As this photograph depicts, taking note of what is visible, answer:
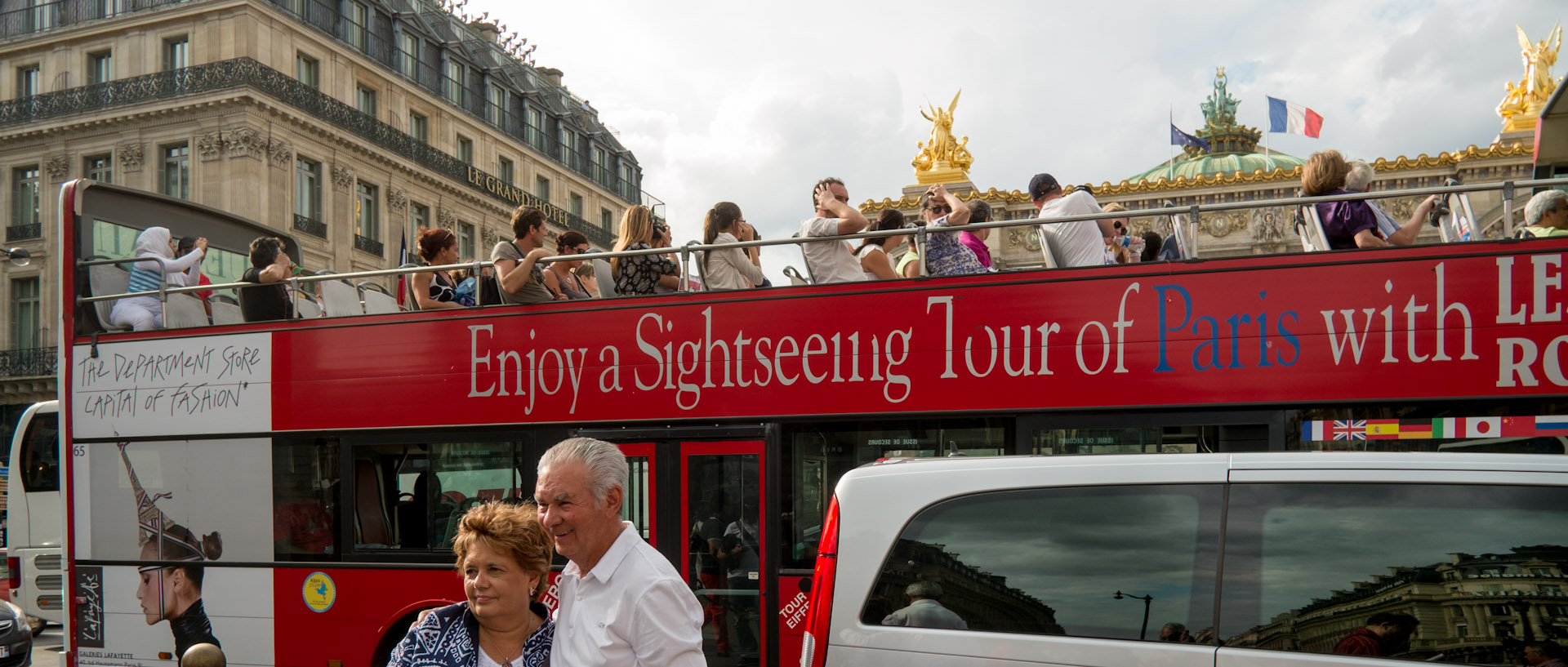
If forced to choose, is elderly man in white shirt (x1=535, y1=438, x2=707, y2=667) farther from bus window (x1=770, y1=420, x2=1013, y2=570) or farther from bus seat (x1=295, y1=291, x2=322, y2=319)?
bus seat (x1=295, y1=291, x2=322, y2=319)

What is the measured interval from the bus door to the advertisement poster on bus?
351 cm

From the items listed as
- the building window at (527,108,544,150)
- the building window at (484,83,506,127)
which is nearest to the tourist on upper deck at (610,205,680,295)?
the building window at (484,83,506,127)

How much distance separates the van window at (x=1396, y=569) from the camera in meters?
3.36

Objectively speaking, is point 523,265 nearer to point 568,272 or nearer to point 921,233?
point 568,272

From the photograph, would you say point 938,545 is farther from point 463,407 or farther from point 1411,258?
point 463,407

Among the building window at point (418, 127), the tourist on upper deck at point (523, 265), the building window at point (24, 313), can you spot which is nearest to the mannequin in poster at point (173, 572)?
the tourist on upper deck at point (523, 265)

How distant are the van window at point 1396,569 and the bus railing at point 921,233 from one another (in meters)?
2.75

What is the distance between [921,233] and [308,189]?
34181 millimetres

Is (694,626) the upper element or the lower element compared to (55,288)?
lower

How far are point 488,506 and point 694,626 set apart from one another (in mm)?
702

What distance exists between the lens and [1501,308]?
6004 mm

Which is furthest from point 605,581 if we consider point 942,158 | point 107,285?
point 942,158

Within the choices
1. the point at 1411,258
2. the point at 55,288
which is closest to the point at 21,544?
the point at 1411,258

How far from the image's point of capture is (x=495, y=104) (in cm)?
4788
